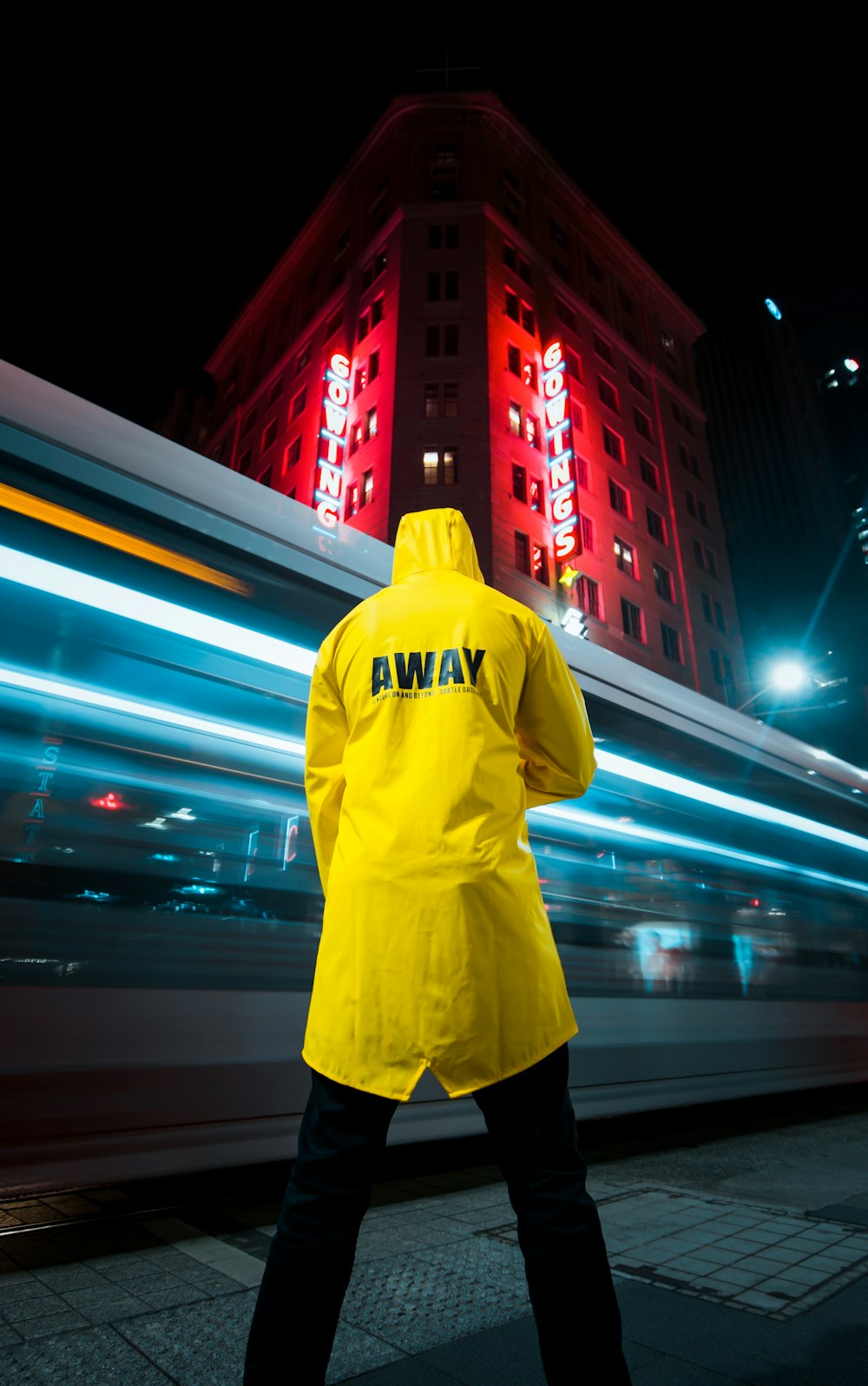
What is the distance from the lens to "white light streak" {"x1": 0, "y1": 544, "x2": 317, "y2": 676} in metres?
2.42

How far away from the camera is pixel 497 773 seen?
4.96 ft

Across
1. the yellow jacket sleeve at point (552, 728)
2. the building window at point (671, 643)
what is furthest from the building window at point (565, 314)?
the yellow jacket sleeve at point (552, 728)

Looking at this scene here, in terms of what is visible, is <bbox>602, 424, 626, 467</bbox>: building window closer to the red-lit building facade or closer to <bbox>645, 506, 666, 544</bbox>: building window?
the red-lit building facade

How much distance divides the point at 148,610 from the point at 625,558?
2547 cm

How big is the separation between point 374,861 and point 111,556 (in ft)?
5.53

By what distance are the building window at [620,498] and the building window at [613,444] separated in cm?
120

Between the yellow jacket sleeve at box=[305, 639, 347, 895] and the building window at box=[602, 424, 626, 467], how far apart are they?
93.1 feet

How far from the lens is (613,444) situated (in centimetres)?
2820

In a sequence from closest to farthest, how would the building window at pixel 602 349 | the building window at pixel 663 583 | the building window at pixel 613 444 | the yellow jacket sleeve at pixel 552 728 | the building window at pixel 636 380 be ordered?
the yellow jacket sleeve at pixel 552 728 → the building window at pixel 663 583 → the building window at pixel 613 444 → the building window at pixel 602 349 → the building window at pixel 636 380

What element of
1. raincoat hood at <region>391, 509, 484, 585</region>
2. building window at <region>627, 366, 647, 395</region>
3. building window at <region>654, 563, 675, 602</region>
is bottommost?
raincoat hood at <region>391, 509, 484, 585</region>

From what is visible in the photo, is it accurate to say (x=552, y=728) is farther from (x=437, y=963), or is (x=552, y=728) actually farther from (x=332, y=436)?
(x=332, y=436)

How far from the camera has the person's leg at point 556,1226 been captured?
3.83 ft

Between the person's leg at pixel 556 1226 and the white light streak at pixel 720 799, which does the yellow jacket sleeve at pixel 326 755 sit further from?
the white light streak at pixel 720 799

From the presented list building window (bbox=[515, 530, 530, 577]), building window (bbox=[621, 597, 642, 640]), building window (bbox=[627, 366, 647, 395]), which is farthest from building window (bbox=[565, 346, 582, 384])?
building window (bbox=[621, 597, 642, 640])
